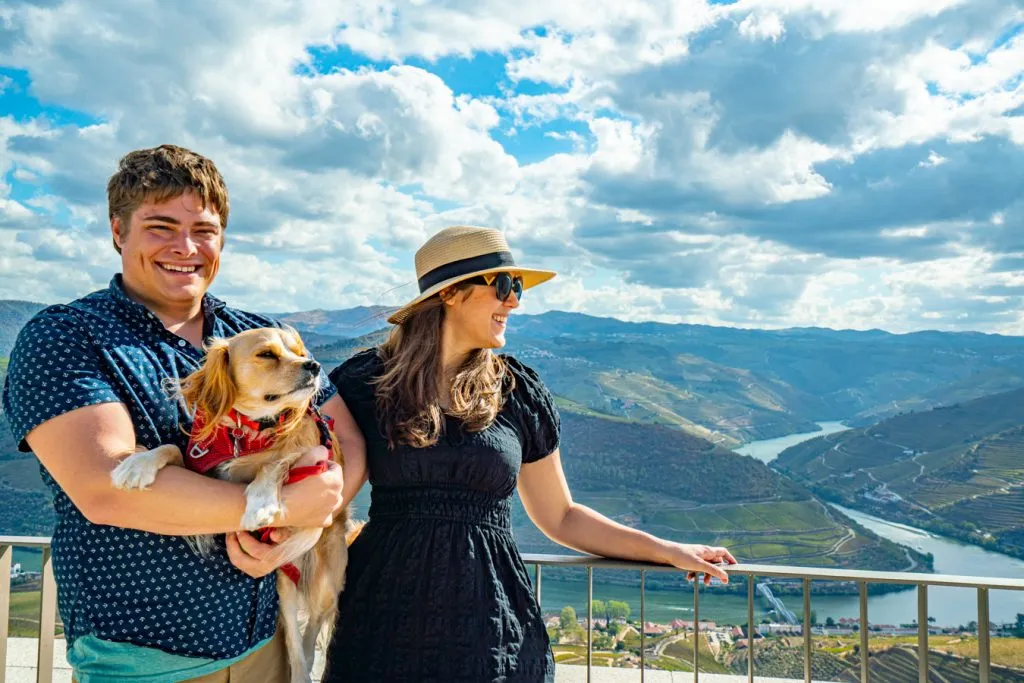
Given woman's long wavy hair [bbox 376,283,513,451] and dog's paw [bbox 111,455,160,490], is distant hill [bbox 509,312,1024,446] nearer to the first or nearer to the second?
woman's long wavy hair [bbox 376,283,513,451]

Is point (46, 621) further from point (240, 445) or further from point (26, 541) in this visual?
point (240, 445)

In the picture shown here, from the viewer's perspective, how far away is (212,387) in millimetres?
2000

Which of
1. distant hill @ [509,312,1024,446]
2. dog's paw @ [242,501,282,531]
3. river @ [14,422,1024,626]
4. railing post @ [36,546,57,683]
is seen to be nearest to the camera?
dog's paw @ [242,501,282,531]

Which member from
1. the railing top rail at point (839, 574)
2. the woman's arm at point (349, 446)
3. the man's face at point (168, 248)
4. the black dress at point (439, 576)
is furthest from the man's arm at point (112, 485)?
the railing top rail at point (839, 574)

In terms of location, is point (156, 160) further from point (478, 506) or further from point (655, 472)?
point (655, 472)

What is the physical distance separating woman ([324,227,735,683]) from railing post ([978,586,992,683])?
5.42ft

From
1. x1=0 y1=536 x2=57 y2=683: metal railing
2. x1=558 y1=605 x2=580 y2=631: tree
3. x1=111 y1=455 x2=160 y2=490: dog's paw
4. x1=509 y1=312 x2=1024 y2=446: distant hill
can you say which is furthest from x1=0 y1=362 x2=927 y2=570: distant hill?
x1=111 y1=455 x2=160 y2=490: dog's paw

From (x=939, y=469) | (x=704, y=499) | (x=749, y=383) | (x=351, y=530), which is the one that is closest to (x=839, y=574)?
(x=351, y=530)

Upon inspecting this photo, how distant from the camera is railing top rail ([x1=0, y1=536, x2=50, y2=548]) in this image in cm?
331

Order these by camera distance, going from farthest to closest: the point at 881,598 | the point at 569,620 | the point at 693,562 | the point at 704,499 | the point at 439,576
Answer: the point at 704,499
the point at 881,598
the point at 569,620
the point at 693,562
the point at 439,576

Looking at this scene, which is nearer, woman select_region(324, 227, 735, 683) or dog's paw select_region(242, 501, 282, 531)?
dog's paw select_region(242, 501, 282, 531)

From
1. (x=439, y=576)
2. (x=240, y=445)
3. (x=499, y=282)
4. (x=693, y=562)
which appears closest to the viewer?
(x=240, y=445)

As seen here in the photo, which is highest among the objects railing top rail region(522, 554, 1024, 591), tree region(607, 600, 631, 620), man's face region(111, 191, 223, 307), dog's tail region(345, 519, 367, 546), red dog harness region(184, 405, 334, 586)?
man's face region(111, 191, 223, 307)

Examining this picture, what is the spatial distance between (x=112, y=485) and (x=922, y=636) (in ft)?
9.73
